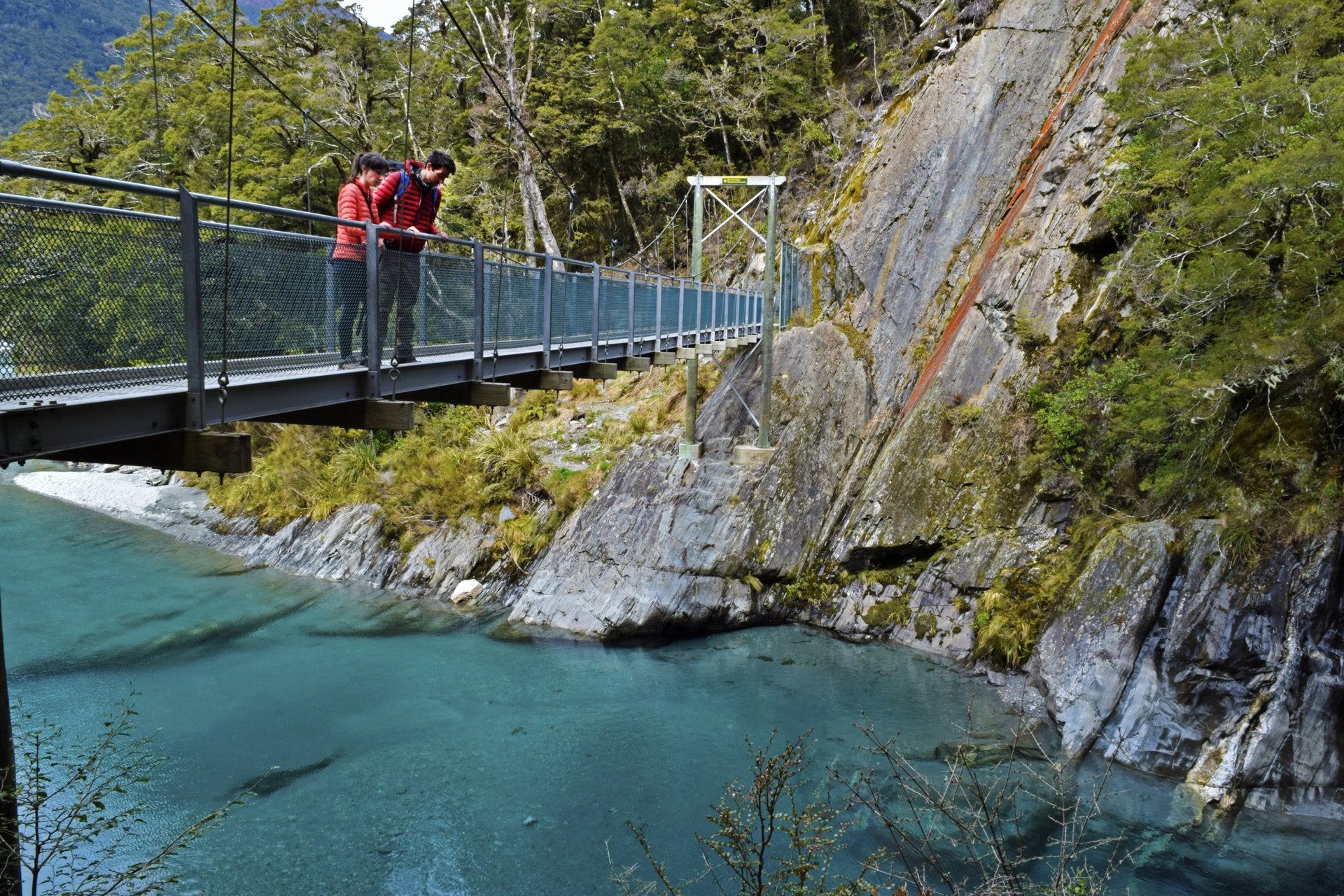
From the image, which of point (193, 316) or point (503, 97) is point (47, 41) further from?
point (193, 316)

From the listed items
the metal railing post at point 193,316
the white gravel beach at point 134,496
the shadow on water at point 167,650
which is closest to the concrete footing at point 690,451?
the shadow on water at point 167,650

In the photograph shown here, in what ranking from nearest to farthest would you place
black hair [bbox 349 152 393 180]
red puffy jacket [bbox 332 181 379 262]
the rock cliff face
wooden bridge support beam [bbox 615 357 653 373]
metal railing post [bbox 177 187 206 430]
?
metal railing post [bbox 177 187 206 430] → red puffy jacket [bbox 332 181 379 262] → black hair [bbox 349 152 393 180] → the rock cliff face → wooden bridge support beam [bbox 615 357 653 373]

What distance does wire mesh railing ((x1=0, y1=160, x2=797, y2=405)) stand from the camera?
2705 mm

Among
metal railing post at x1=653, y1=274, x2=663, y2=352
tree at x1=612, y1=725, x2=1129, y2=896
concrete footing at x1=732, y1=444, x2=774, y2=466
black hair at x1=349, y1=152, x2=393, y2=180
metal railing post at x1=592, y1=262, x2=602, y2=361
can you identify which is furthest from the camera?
concrete footing at x1=732, y1=444, x2=774, y2=466

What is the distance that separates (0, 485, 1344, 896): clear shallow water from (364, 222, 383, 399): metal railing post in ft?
9.95

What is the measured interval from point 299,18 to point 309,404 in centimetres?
1991

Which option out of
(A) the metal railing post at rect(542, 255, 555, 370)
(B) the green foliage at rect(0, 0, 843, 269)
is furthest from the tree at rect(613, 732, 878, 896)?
(B) the green foliage at rect(0, 0, 843, 269)

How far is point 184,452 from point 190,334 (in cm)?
45

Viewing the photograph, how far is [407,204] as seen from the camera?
194 inches

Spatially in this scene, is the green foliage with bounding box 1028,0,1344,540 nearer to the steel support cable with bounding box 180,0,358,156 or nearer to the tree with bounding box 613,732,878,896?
the tree with bounding box 613,732,878,896

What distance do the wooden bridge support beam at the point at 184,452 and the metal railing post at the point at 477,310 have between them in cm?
227

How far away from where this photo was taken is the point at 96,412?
114 inches

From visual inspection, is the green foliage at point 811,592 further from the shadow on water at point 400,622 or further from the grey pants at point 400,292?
the grey pants at point 400,292

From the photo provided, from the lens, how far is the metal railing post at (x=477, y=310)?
213 inches
